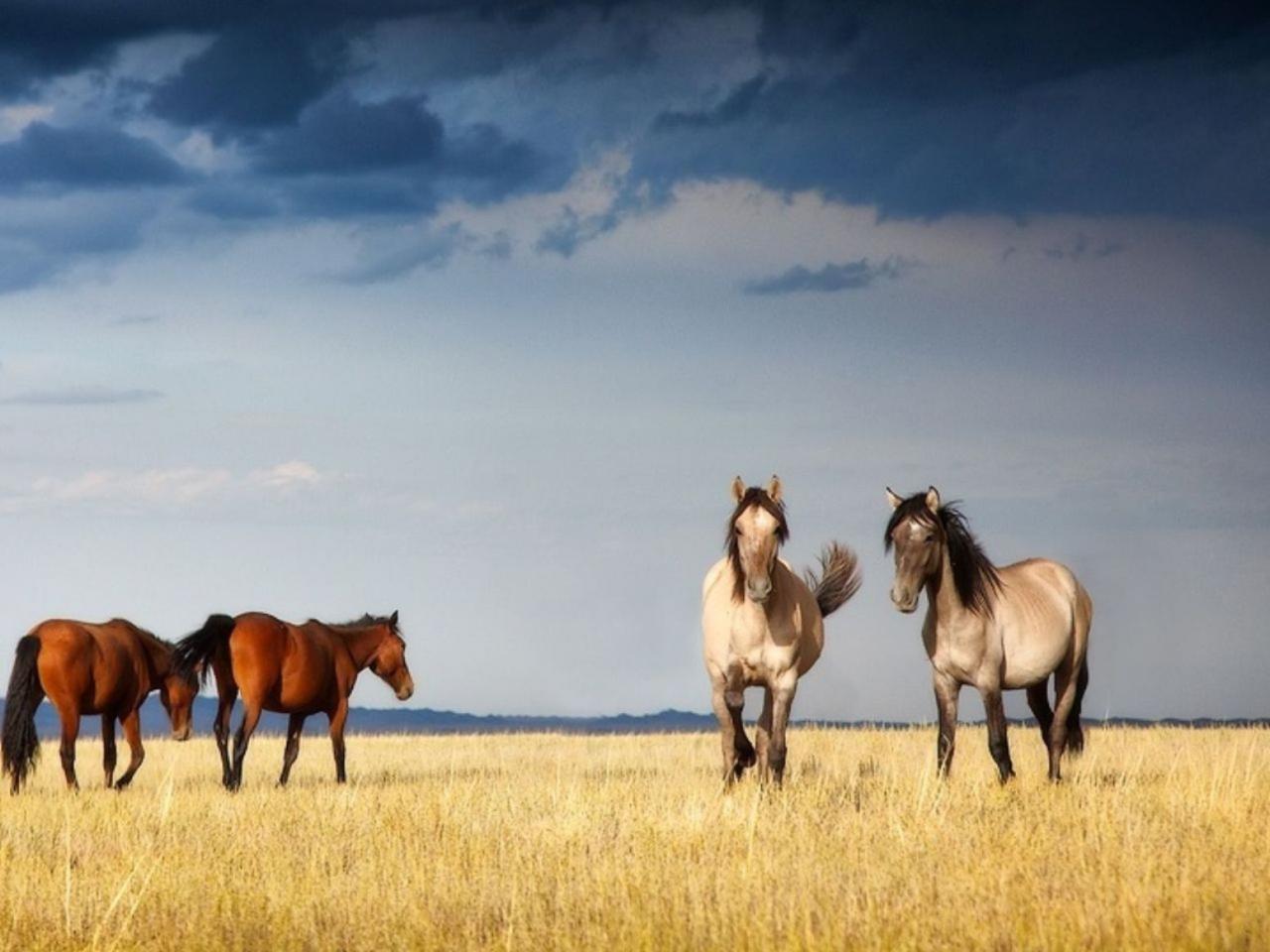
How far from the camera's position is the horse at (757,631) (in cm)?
1258

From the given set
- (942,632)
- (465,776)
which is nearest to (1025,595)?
(942,632)

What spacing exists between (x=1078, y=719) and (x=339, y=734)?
26.9 ft

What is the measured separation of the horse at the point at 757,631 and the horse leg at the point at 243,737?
540 cm

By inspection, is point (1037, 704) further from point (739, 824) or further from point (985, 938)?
point (985, 938)

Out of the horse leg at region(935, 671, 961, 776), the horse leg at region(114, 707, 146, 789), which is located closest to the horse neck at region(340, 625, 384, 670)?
the horse leg at region(114, 707, 146, 789)

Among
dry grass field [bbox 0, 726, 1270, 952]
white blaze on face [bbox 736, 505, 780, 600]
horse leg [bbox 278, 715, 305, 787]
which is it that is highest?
white blaze on face [bbox 736, 505, 780, 600]

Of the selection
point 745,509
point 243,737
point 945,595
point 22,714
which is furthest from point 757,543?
point 22,714

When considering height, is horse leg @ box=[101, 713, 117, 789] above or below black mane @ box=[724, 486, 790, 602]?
below

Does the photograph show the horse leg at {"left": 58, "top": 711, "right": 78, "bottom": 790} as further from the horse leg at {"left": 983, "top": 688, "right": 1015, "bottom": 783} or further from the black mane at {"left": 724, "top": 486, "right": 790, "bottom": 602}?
the horse leg at {"left": 983, "top": 688, "right": 1015, "bottom": 783}

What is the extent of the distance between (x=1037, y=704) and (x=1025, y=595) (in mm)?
1749

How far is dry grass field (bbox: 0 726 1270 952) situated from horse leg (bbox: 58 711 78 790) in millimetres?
901

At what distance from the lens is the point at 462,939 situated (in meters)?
7.71

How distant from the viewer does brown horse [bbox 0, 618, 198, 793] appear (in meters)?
16.3

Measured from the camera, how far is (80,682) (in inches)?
658
